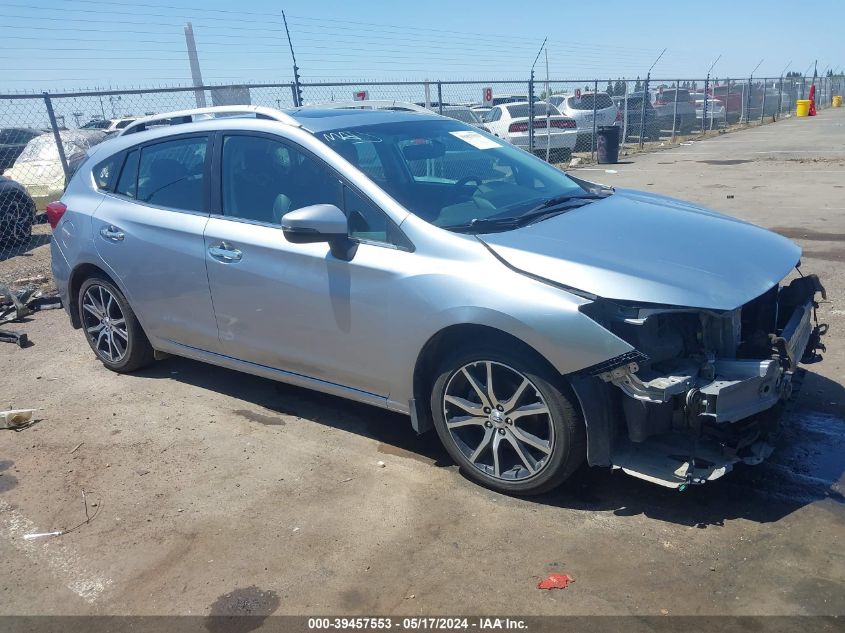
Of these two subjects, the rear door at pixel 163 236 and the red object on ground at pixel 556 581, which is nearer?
the red object on ground at pixel 556 581

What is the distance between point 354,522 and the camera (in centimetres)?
346

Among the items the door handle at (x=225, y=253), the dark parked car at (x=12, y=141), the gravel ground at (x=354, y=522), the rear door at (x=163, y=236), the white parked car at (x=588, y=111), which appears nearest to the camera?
the gravel ground at (x=354, y=522)

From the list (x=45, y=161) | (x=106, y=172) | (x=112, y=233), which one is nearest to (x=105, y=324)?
(x=112, y=233)

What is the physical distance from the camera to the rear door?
179 inches

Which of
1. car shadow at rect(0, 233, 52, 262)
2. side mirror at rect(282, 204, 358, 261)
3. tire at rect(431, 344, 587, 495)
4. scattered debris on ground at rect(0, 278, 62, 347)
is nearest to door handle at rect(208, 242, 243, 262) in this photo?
side mirror at rect(282, 204, 358, 261)

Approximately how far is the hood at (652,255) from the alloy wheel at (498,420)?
1.75ft

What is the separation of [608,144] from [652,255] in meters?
15.7

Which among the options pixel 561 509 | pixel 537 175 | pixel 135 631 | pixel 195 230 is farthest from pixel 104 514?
pixel 537 175

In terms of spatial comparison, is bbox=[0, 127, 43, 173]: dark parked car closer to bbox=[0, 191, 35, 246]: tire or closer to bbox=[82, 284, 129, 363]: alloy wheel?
bbox=[0, 191, 35, 246]: tire

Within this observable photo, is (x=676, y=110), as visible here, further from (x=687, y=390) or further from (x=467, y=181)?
(x=687, y=390)

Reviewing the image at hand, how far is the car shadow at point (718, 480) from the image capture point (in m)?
3.35

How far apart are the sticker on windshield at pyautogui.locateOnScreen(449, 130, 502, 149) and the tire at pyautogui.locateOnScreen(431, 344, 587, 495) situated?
5.55 ft

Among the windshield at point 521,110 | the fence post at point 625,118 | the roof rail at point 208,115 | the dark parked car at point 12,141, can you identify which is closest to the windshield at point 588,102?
the fence post at point 625,118

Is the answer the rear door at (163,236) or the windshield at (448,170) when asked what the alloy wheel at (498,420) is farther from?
the rear door at (163,236)
